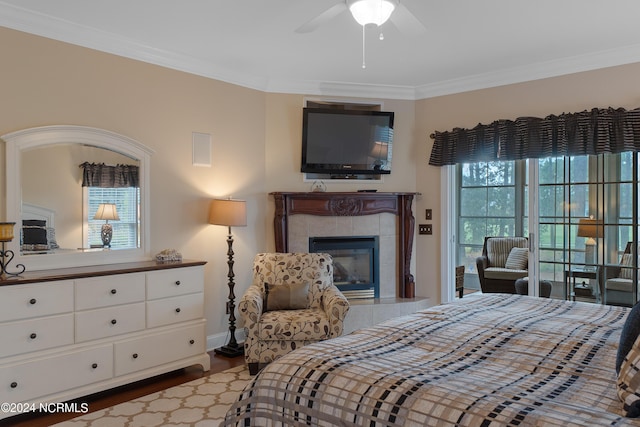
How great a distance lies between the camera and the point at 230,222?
13.6 feet

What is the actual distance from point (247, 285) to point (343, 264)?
1.06m

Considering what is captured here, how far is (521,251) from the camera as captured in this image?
636 cm

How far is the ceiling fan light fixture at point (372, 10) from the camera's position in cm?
251

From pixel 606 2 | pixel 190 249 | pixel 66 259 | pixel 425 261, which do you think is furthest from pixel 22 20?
pixel 425 261

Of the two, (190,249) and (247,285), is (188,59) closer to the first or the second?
(190,249)

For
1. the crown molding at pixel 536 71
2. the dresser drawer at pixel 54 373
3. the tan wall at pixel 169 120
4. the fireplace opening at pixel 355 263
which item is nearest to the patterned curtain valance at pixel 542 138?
the crown molding at pixel 536 71

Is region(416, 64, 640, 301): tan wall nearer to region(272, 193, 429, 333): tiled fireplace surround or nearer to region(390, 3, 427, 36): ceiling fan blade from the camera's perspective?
region(272, 193, 429, 333): tiled fireplace surround

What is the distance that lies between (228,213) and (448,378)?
287cm

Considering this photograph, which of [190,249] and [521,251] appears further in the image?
[521,251]

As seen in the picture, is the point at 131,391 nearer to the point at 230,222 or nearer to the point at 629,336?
the point at 230,222

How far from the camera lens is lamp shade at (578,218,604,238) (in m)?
4.19

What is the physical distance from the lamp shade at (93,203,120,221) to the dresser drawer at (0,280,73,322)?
71 cm

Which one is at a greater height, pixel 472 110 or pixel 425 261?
pixel 472 110

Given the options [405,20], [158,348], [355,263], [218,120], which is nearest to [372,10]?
[405,20]
